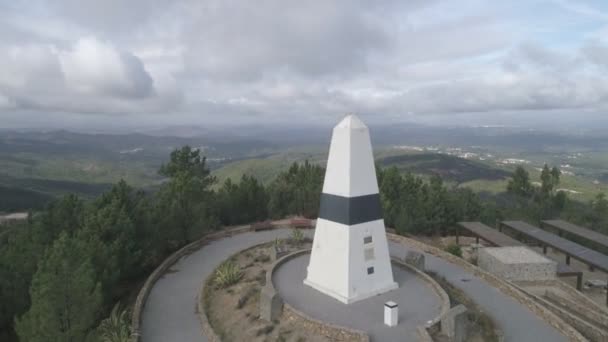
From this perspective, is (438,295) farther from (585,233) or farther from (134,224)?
(585,233)

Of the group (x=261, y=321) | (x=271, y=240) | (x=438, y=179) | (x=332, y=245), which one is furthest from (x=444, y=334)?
(x=438, y=179)

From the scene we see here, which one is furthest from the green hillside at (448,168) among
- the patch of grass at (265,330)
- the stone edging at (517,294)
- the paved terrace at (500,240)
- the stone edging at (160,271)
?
the patch of grass at (265,330)

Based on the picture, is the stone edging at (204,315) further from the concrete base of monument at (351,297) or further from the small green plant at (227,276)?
the concrete base of monument at (351,297)

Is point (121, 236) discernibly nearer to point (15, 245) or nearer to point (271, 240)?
point (15, 245)

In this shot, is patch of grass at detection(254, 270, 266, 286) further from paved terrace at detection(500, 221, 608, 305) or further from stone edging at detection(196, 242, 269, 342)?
paved terrace at detection(500, 221, 608, 305)

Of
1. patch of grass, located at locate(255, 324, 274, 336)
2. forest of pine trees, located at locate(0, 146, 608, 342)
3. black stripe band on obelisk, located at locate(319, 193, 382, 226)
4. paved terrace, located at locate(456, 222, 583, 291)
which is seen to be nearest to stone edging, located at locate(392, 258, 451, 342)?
black stripe band on obelisk, located at locate(319, 193, 382, 226)

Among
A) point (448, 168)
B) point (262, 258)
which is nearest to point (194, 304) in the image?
point (262, 258)
